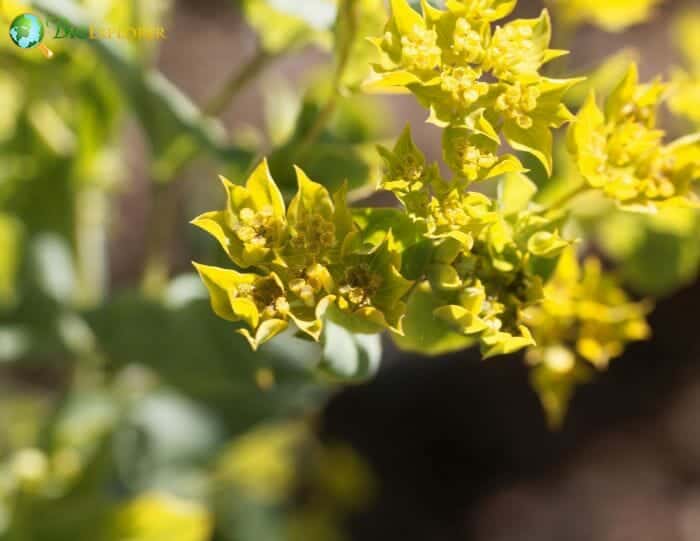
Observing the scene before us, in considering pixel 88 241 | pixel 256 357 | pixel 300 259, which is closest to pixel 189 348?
pixel 256 357

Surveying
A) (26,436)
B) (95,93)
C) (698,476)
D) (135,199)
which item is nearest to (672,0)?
(698,476)

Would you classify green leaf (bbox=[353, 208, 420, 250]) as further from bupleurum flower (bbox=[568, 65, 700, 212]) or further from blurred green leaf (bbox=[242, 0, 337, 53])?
blurred green leaf (bbox=[242, 0, 337, 53])

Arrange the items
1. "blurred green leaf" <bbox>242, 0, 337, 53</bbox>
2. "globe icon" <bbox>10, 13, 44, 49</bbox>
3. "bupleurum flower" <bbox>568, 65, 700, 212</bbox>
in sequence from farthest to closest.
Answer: "blurred green leaf" <bbox>242, 0, 337, 53</bbox>, "globe icon" <bbox>10, 13, 44, 49</bbox>, "bupleurum flower" <bbox>568, 65, 700, 212</bbox>

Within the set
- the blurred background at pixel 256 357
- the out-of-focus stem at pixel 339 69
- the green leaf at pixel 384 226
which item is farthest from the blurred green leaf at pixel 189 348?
the green leaf at pixel 384 226

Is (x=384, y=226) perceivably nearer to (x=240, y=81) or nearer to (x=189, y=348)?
(x=240, y=81)

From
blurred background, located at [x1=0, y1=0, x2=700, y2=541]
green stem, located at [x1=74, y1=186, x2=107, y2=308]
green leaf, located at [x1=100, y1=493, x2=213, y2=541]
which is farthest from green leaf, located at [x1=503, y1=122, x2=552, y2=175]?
green stem, located at [x1=74, y1=186, x2=107, y2=308]

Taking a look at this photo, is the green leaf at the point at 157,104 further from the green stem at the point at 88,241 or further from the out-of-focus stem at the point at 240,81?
the green stem at the point at 88,241
